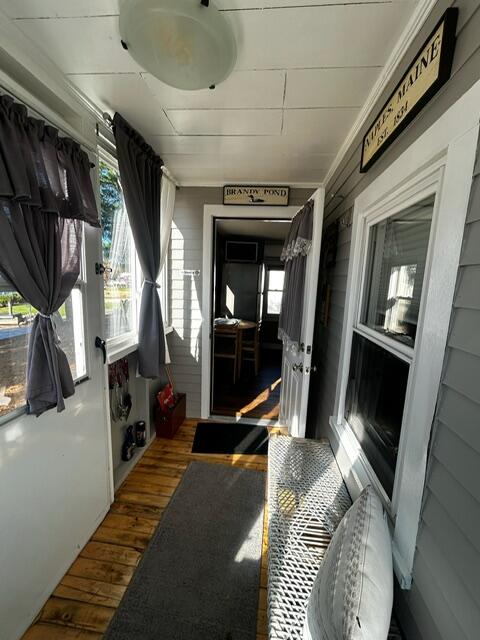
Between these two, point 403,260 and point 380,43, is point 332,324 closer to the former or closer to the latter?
point 403,260

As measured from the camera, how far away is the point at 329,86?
124 cm

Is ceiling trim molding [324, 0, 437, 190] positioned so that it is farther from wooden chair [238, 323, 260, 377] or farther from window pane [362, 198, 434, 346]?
wooden chair [238, 323, 260, 377]

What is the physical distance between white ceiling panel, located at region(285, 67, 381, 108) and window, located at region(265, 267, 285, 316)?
412 cm

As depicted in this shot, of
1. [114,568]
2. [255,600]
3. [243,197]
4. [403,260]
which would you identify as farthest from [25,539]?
[243,197]

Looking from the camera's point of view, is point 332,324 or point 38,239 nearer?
point 38,239

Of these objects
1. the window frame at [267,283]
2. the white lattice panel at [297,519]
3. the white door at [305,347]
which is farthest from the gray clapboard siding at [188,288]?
the window frame at [267,283]

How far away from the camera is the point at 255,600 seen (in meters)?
1.25

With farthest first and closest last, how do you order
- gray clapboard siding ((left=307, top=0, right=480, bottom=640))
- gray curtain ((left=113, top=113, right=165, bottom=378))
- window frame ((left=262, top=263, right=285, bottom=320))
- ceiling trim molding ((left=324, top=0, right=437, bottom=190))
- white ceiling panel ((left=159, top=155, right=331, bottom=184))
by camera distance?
window frame ((left=262, top=263, right=285, bottom=320)) → white ceiling panel ((left=159, top=155, right=331, bottom=184)) → gray curtain ((left=113, top=113, right=165, bottom=378)) → ceiling trim molding ((left=324, top=0, right=437, bottom=190)) → gray clapboard siding ((left=307, top=0, right=480, bottom=640))

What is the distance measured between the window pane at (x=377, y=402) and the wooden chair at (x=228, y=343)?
246 cm

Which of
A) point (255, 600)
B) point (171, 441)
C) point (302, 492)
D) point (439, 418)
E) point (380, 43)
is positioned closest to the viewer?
point (439, 418)

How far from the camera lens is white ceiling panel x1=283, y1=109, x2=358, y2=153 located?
4.69 ft

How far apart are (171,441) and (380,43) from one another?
295 cm

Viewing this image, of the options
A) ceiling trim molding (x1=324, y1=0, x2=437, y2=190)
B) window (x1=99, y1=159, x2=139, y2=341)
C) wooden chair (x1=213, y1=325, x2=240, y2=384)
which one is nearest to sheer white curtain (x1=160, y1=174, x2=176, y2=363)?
window (x1=99, y1=159, x2=139, y2=341)

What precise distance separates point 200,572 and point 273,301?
4700 millimetres
